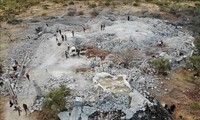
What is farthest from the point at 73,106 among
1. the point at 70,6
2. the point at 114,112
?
the point at 70,6

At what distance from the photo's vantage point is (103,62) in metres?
22.0

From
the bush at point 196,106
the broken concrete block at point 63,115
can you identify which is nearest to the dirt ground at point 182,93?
the bush at point 196,106

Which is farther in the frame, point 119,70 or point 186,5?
point 186,5

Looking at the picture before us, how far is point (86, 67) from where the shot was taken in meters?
21.9

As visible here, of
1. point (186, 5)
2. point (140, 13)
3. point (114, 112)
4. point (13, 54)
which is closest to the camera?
point (114, 112)

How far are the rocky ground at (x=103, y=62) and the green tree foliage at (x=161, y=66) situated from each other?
34 centimetres

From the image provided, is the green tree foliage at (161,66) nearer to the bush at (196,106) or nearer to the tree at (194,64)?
the tree at (194,64)

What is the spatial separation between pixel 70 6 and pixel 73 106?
19.9 meters

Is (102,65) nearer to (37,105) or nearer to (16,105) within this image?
(37,105)

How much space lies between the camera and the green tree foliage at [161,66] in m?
21.2

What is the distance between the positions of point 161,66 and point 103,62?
3.58 meters

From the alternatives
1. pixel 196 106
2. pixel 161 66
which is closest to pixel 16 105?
pixel 161 66

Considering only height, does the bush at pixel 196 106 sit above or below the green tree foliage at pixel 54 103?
below

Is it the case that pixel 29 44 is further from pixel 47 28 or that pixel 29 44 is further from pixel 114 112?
pixel 114 112
